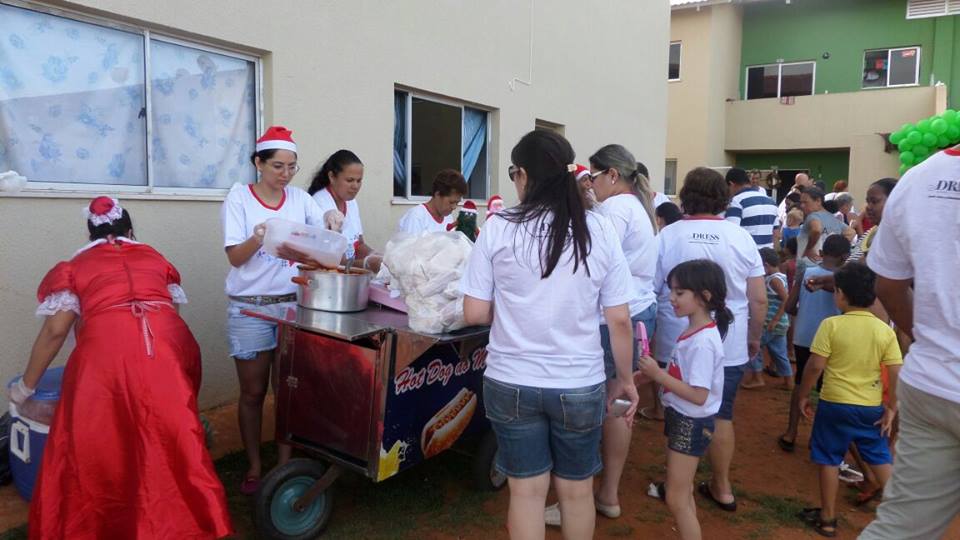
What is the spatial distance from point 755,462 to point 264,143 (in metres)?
3.69

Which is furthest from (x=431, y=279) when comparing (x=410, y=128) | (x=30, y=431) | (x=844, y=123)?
(x=844, y=123)

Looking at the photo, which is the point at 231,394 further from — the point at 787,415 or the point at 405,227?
the point at 787,415

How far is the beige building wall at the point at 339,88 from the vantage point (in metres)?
3.83

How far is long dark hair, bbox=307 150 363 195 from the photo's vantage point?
13.9 ft

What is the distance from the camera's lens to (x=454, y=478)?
3.91 meters

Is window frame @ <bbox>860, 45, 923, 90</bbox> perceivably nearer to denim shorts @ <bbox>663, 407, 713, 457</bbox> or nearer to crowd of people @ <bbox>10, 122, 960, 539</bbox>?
crowd of people @ <bbox>10, 122, 960, 539</bbox>

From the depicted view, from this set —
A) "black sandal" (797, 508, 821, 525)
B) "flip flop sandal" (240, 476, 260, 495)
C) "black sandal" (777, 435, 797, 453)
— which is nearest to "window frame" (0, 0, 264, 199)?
"flip flop sandal" (240, 476, 260, 495)

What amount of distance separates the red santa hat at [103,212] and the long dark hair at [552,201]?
178 centimetres

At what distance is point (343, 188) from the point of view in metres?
4.27

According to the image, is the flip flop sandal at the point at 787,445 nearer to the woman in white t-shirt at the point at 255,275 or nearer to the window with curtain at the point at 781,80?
the woman in white t-shirt at the point at 255,275

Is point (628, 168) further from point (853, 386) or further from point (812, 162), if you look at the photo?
point (812, 162)

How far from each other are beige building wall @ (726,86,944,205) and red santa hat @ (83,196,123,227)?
1760 centimetres

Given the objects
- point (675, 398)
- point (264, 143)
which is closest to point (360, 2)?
point (264, 143)

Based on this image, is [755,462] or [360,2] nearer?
[755,462]
